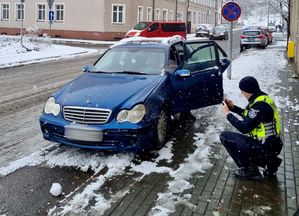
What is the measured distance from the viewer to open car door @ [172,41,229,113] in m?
7.44

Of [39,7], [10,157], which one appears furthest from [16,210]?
[39,7]

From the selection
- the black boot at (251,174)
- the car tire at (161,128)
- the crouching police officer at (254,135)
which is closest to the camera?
the crouching police officer at (254,135)

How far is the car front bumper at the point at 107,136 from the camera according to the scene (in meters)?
5.82

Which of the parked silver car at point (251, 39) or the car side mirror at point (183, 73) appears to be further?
the parked silver car at point (251, 39)

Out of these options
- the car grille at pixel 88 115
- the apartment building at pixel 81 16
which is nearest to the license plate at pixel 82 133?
the car grille at pixel 88 115

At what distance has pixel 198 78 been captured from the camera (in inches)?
315

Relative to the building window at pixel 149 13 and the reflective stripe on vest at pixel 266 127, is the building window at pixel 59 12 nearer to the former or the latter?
the building window at pixel 149 13

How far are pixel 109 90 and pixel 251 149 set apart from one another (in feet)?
7.57

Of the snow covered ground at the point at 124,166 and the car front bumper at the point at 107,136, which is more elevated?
the car front bumper at the point at 107,136

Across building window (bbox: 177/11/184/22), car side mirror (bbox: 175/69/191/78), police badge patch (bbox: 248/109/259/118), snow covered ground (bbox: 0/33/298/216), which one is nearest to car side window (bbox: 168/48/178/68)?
car side mirror (bbox: 175/69/191/78)

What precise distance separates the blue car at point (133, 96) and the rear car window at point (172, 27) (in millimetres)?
26727

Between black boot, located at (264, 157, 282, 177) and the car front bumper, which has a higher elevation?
the car front bumper

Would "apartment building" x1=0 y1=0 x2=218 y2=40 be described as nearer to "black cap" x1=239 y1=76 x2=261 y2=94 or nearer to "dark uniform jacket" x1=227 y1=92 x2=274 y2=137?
"black cap" x1=239 y1=76 x2=261 y2=94

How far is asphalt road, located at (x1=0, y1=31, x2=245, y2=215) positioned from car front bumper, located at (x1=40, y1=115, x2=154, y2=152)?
17.5 inches
